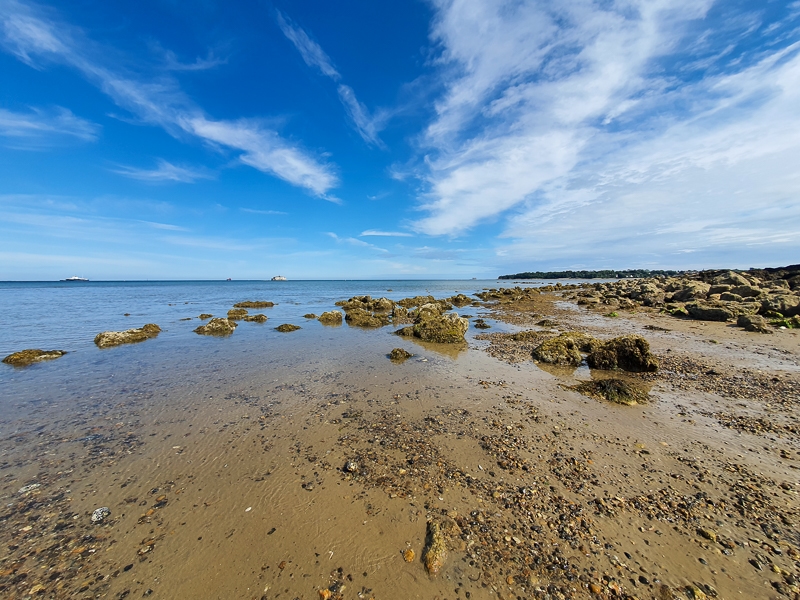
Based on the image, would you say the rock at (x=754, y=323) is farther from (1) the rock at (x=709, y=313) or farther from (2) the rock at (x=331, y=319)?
(2) the rock at (x=331, y=319)

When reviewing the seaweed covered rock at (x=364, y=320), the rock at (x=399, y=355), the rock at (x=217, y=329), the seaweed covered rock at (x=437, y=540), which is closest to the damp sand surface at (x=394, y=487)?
the seaweed covered rock at (x=437, y=540)

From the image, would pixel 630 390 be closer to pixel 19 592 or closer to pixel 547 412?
pixel 547 412

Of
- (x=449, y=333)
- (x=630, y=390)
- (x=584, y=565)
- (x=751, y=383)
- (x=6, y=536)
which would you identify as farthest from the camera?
(x=449, y=333)

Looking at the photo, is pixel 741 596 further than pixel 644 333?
No

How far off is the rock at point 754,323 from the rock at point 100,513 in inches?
1183

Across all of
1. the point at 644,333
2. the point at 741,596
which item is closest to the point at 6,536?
the point at 741,596

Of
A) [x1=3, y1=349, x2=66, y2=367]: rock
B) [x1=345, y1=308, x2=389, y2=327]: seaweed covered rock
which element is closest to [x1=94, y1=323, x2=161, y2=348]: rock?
[x1=3, y1=349, x2=66, y2=367]: rock

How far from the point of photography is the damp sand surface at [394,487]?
3.97m

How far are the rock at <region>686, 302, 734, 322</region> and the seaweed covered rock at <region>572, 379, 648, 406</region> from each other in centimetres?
2032

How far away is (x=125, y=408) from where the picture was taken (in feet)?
29.7

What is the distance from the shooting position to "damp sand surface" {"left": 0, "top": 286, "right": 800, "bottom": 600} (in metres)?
3.97

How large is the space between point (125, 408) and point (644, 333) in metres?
26.2

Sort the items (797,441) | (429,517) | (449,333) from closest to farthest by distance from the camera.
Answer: (429,517) < (797,441) < (449,333)

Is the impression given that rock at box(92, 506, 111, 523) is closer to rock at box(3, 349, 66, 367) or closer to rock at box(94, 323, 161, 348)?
rock at box(3, 349, 66, 367)
